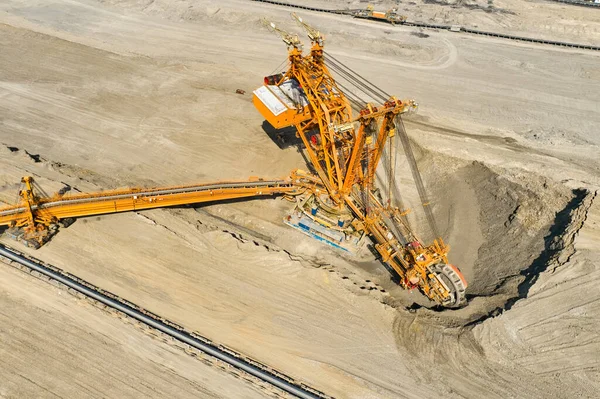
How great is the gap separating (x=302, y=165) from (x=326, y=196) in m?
4.27

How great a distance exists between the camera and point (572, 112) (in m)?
28.1

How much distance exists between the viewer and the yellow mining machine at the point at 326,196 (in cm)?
1773

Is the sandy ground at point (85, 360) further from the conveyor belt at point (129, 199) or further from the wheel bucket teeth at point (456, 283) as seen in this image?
the wheel bucket teeth at point (456, 283)

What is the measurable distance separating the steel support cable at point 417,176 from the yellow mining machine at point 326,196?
0.21 ft

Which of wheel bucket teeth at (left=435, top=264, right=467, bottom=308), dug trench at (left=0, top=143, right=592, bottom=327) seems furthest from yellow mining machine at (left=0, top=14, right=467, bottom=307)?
dug trench at (left=0, top=143, right=592, bottom=327)

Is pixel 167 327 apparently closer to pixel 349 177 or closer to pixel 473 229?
pixel 349 177

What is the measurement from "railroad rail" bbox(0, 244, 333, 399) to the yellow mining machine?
1.07m

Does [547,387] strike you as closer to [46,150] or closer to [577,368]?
[577,368]

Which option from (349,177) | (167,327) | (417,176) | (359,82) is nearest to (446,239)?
(417,176)

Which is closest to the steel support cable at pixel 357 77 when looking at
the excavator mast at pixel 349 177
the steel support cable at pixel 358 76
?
the steel support cable at pixel 358 76

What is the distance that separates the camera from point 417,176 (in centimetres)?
2439

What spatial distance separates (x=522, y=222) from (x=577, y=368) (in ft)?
24.4

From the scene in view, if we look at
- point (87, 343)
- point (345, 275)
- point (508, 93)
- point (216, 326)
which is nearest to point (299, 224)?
point (345, 275)

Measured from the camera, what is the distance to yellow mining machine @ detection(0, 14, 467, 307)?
698 inches
